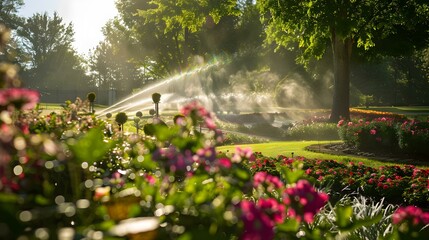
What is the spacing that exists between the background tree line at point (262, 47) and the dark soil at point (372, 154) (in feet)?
16.1

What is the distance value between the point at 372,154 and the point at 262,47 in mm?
40743

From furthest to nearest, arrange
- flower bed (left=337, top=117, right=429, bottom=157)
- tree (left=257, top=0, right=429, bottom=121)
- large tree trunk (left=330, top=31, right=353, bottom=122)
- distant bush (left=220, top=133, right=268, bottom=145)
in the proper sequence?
large tree trunk (left=330, top=31, right=353, bottom=122) → distant bush (left=220, top=133, right=268, bottom=145) → tree (left=257, top=0, right=429, bottom=121) → flower bed (left=337, top=117, right=429, bottom=157)

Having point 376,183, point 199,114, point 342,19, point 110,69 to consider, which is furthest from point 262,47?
point 199,114

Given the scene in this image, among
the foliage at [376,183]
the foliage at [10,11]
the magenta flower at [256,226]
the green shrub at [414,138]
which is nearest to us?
the magenta flower at [256,226]

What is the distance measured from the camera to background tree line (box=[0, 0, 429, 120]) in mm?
19766

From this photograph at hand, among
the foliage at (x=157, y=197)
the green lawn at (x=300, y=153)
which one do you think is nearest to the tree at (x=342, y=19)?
the green lawn at (x=300, y=153)

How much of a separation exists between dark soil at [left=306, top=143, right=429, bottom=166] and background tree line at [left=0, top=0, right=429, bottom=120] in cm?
489

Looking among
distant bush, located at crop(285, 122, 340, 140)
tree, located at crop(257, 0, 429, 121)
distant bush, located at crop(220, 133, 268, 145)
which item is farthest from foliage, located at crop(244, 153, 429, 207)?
distant bush, located at crop(285, 122, 340, 140)

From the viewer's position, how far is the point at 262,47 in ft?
177

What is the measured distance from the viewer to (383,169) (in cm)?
892

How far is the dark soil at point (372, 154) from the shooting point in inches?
499

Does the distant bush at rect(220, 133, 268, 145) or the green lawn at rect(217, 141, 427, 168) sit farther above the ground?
the green lawn at rect(217, 141, 427, 168)

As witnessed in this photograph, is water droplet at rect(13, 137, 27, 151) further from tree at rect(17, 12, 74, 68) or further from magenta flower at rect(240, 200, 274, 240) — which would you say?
tree at rect(17, 12, 74, 68)

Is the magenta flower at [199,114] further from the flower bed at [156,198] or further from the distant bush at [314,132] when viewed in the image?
the distant bush at [314,132]
